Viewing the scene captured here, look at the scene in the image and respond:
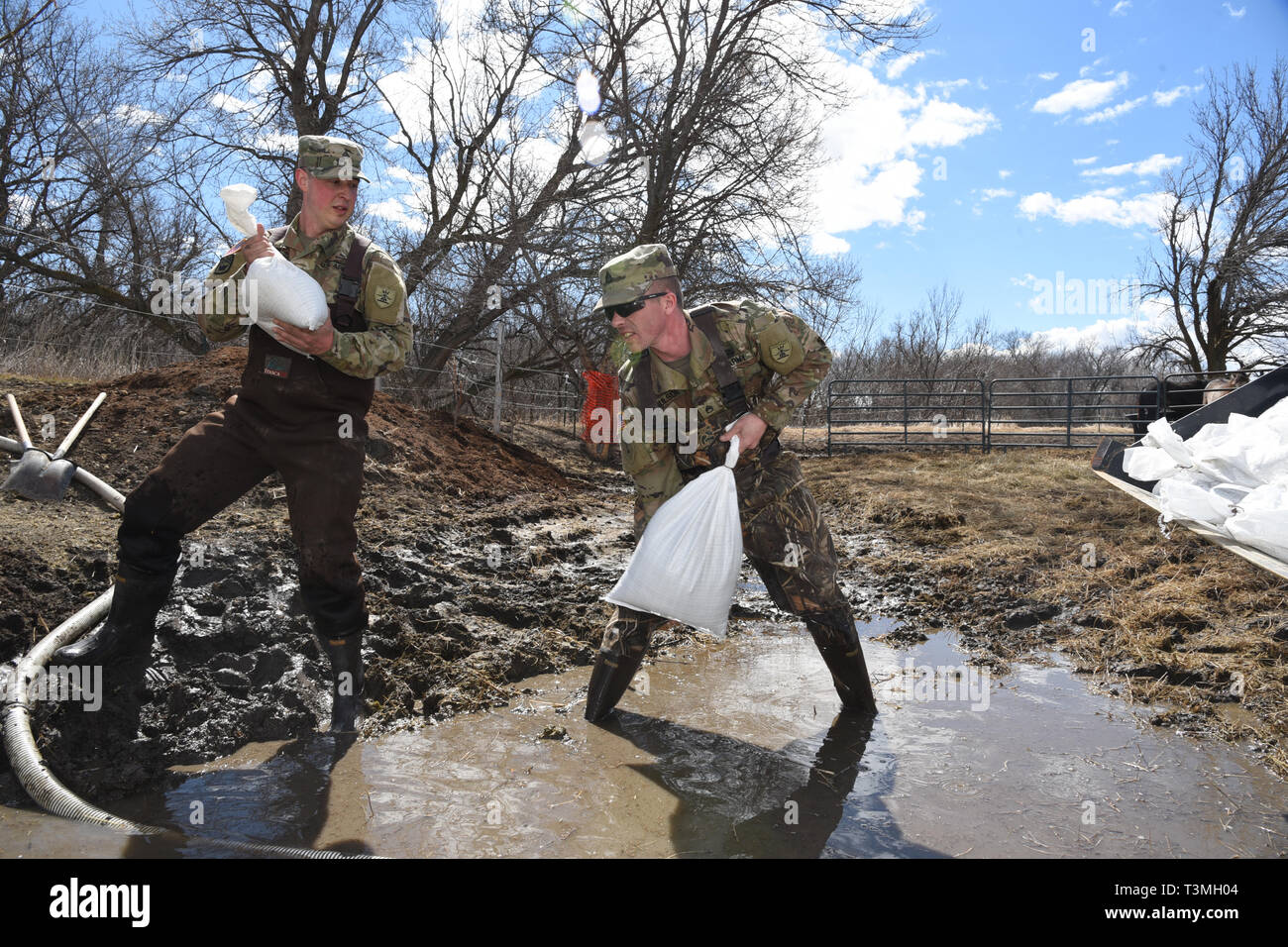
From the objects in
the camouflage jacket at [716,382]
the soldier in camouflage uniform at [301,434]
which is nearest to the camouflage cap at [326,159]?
the soldier in camouflage uniform at [301,434]

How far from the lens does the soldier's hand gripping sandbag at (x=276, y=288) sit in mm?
2697

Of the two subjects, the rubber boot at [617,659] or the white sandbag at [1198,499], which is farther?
the white sandbag at [1198,499]

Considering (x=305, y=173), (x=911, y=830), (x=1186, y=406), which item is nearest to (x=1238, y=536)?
(x=911, y=830)

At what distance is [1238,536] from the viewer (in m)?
5.35

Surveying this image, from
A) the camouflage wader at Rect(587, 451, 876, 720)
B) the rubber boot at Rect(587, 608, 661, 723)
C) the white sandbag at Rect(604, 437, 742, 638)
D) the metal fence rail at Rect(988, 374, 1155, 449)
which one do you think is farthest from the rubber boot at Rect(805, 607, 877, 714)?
the metal fence rail at Rect(988, 374, 1155, 449)

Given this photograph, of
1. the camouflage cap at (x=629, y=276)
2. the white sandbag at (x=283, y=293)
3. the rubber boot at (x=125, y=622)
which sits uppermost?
the camouflage cap at (x=629, y=276)

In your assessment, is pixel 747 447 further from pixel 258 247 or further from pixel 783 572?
pixel 258 247

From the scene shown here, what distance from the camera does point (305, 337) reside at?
9.12ft

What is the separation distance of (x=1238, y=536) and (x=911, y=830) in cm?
400

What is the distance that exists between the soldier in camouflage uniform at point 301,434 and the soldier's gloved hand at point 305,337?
22 mm

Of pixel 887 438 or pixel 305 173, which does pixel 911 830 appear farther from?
pixel 887 438

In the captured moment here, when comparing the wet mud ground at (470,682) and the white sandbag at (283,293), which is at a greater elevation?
the white sandbag at (283,293)

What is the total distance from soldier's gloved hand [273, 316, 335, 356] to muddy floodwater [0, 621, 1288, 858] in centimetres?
141

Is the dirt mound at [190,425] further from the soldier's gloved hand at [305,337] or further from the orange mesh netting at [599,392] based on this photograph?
the soldier's gloved hand at [305,337]
